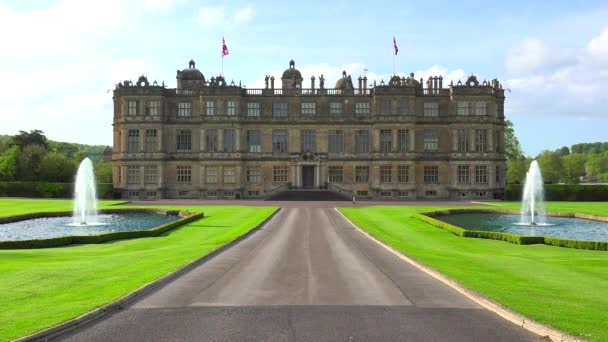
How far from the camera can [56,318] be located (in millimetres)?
14719

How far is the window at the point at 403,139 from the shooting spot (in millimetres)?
87750

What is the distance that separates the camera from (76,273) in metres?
21.6

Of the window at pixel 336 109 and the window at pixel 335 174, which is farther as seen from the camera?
the window at pixel 336 109

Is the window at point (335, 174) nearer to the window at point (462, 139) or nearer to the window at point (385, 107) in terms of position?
the window at point (385, 107)

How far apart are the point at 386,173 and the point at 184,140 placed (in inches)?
1260

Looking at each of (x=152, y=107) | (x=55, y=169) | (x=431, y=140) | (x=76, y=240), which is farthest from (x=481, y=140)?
(x=55, y=169)

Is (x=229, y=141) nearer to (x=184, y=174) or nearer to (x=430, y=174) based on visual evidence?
(x=184, y=174)

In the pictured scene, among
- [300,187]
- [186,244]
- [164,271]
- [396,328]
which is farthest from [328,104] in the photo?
[396,328]

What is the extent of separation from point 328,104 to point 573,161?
95.7 m

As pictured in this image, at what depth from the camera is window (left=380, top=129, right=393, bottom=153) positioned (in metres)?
88.1

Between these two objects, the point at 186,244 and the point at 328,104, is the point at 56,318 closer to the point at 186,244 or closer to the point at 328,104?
the point at 186,244

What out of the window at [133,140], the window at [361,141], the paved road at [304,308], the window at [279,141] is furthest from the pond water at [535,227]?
the window at [133,140]

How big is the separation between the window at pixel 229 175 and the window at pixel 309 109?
14.2m

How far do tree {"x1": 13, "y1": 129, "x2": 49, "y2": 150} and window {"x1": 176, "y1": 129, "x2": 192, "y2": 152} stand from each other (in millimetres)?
38375
